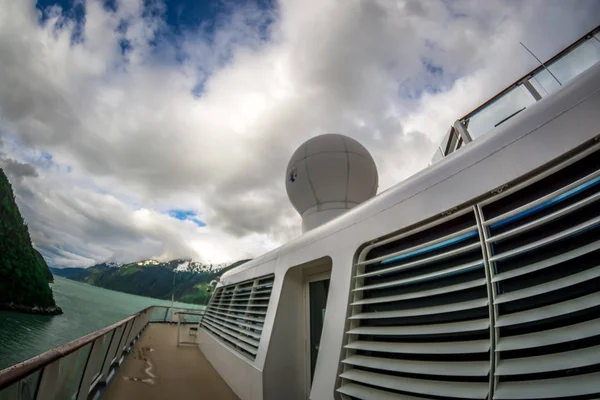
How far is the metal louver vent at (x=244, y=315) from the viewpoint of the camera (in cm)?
380

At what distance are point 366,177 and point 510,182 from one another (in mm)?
4732

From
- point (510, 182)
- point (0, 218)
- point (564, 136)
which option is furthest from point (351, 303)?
point (0, 218)

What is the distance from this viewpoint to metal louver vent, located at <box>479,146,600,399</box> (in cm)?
107

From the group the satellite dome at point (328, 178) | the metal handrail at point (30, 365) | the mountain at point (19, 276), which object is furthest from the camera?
the mountain at point (19, 276)

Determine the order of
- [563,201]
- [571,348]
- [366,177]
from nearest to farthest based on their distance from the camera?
1. [571,348]
2. [563,201]
3. [366,177]

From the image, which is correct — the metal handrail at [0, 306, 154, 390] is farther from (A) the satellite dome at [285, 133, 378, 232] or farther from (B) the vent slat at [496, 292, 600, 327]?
(A) the satellite dome at [285, 133, 378, 232]

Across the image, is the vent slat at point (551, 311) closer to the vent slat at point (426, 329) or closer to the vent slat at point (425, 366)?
the vent slat at point (426, 329)

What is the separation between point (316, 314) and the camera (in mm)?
3430

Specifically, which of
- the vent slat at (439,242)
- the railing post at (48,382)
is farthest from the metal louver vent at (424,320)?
the railing post at (48,382)

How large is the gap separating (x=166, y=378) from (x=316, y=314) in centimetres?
330

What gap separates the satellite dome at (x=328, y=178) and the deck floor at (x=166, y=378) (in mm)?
3235

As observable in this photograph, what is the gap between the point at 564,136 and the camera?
1256mm

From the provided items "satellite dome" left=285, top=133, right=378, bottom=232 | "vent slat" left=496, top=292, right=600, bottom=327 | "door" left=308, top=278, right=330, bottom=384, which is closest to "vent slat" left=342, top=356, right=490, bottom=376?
"vent slat" left=496, top=292, right=600, bottom=327

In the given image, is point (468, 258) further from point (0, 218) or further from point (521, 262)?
point (0, 218)
